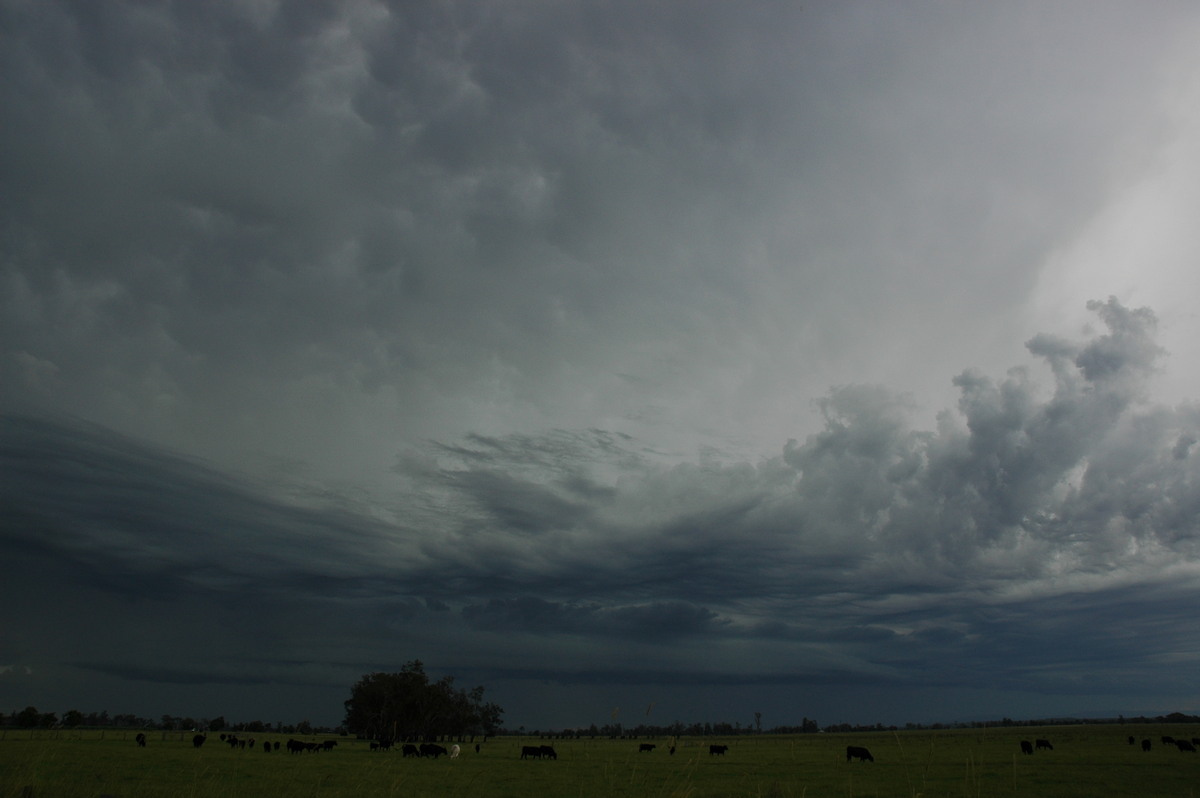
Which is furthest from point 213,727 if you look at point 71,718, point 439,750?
point 439,750

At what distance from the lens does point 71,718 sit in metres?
178

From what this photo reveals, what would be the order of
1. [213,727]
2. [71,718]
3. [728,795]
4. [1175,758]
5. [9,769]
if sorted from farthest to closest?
[213,727], [71,718], [1175,758], [728,795], [9,769]

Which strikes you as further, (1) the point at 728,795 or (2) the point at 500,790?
(2) the point at 500,790

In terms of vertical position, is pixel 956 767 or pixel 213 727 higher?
pixel 956 767

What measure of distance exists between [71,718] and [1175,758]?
231 meters

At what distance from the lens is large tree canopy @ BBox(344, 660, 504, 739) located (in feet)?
405

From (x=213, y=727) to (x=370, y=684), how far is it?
104084mm

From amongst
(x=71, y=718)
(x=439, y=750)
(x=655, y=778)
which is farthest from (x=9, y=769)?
(x=71, y=718)

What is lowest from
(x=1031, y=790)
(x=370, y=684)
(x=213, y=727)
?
(x=213, y=727)

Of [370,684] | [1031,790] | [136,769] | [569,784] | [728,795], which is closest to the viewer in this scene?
[728,795]

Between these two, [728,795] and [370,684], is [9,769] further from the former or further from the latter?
[370,684]

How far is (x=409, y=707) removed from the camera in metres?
124

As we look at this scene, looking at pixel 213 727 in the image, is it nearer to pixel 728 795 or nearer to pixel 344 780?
pixel 344 780

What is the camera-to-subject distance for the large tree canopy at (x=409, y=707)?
4857 inches
